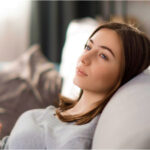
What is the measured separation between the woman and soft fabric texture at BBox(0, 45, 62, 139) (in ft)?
1.52

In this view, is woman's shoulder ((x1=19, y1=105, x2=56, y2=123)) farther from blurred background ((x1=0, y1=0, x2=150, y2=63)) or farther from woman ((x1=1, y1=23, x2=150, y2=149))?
blurred background ((x1=0, y1=0, x2=150, y2=63))

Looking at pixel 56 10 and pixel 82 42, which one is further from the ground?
pixel 82 42

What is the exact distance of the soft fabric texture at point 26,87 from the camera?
1460 mm

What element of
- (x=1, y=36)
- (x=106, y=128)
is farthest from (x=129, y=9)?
(x=106, y=128)

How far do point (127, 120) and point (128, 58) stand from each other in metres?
0.19

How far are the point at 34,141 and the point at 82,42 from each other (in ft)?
2.91

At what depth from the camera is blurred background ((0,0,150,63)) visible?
3.10 m

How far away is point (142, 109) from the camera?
638mm

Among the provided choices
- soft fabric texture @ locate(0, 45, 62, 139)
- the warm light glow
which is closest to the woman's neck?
soft fabric texture @ locate(0, 45, 62, 139)

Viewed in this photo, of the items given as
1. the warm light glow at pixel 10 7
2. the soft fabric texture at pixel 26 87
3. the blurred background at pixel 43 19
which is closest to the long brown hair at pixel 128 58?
the soft fabric texture at pixel 26 87

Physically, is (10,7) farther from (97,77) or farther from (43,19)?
(97,77)

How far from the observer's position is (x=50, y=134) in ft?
2.53

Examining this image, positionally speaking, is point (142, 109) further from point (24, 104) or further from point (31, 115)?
point (24, 104)

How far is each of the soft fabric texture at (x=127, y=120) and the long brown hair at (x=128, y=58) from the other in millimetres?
38
